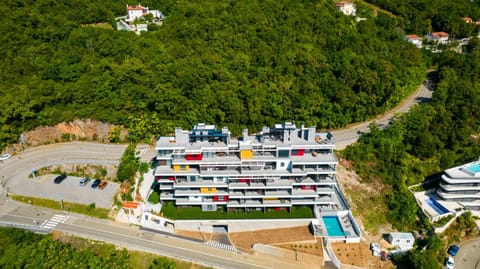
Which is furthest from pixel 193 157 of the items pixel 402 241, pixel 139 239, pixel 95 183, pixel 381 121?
pixel 381 121

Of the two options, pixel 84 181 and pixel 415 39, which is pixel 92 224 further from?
pixel 415 39

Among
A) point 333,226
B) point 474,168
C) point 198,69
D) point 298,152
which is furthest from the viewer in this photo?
point 198,69

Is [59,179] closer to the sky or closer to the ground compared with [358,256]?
closer to the sky

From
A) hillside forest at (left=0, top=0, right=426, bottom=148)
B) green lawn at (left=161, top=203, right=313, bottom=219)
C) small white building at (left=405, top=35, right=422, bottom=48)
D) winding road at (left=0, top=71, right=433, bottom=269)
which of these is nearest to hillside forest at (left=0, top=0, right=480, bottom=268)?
hillside forest at (left=0, top=0, right=426, bottom=148)

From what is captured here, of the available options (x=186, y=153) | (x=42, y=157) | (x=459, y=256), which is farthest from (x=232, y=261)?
(x=42, y=157)

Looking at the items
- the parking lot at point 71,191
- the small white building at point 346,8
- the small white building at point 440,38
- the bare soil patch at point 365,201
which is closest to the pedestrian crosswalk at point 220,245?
the parking lot at point 71,191

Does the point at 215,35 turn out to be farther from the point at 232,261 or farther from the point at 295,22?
the point at 232,261

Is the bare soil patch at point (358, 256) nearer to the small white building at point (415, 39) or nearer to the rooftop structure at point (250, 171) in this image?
the rooftop structure at point (250, 171)

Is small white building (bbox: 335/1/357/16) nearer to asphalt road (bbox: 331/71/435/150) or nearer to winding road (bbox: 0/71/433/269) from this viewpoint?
asphalt road (bbox: 331/71/435/150)
